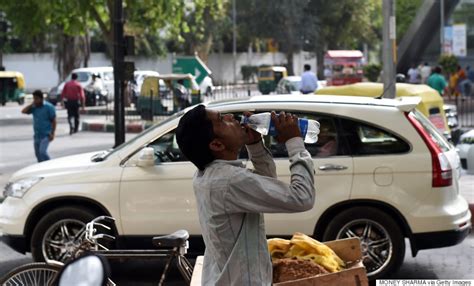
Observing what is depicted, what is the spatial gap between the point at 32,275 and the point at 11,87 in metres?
43.0

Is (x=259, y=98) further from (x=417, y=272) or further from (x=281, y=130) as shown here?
(x=281, y=130)

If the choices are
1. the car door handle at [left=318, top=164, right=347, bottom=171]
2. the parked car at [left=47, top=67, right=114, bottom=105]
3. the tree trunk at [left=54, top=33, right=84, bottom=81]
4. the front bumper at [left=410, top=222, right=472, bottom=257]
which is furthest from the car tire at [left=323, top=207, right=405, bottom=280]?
the tree trunk at [left=54, top=33, right=84, bottom=81]

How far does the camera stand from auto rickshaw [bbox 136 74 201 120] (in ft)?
93.8

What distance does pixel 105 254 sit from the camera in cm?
546

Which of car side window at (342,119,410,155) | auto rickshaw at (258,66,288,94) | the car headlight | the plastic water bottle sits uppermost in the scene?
the plastic water bottle

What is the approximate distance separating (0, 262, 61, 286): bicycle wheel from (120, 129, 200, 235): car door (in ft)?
6.81

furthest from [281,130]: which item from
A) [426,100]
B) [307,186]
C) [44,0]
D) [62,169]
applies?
[44,0]

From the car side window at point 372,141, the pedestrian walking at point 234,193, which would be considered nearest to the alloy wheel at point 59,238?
the car side window at point 372,141

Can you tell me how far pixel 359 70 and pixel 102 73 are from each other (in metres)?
12.3

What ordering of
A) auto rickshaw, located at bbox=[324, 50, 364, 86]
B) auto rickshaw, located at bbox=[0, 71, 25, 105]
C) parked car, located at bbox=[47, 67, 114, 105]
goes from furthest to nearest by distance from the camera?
auto rickshaw, located at bbox=[0, 71, 25, 105]
parked car, located at bbox=[47, 67, 114, 105]
auto rickshaw, located at bbox=[324, 50, 364, 86]

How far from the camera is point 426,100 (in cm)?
1498

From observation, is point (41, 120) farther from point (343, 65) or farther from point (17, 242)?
point (343, 65)

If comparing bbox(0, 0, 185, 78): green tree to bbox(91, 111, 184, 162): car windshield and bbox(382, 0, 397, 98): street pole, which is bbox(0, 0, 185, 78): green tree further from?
bbox(91, 111, 184, 162): car windshield

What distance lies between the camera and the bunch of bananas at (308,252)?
5.47 m
